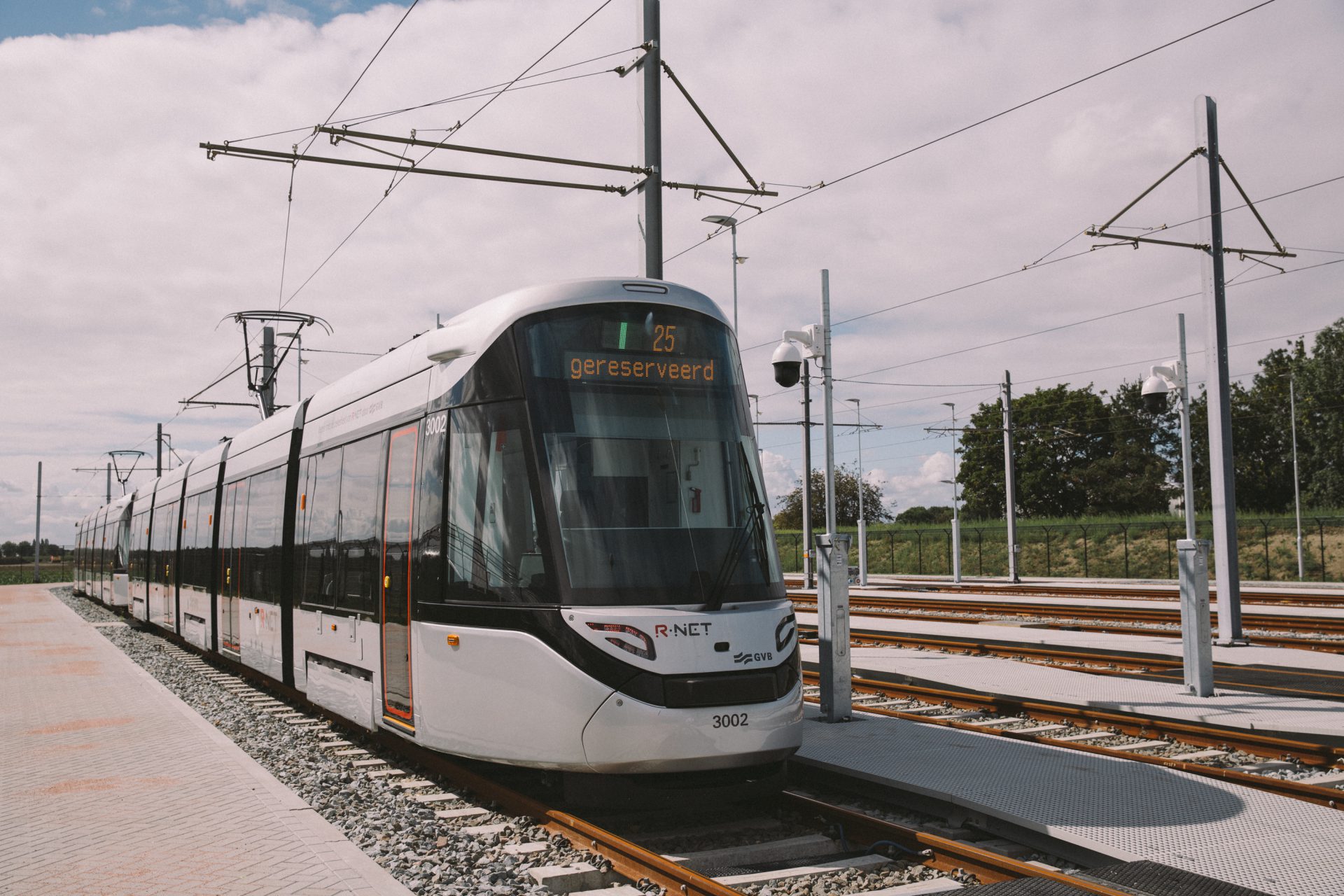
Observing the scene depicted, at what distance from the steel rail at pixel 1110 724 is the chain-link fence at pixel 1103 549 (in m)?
27.0

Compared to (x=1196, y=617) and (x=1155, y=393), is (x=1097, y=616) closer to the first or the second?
(x=1155, y=393)

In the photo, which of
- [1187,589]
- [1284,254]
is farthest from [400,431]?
[1284,254]

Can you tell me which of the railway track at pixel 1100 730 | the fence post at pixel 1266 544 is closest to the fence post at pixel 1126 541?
the fence post at pixel 1266 544

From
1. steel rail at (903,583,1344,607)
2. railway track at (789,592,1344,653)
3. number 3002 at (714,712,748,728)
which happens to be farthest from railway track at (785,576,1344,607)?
number 3002 at (714,712,748,728)

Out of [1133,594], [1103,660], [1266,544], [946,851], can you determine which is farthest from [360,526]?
[1266,544]

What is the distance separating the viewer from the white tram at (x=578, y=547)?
6.73m

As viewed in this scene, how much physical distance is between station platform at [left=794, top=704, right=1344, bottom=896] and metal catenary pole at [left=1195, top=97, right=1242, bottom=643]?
8.18 meters

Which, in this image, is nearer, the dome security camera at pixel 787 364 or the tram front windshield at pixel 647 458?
the tram front windshield at pixel 647 458

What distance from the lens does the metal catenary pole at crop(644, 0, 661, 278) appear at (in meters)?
11.6

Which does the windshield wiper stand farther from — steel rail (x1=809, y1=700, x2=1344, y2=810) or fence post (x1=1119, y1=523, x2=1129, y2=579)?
fence post (x1=1119, y1=523, x2=1129, y2=579)

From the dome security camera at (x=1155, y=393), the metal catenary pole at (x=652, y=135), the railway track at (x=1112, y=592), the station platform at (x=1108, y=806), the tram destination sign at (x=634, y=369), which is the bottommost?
the railway track at (x=1112, y=592)

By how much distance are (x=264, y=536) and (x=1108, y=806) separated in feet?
32.6

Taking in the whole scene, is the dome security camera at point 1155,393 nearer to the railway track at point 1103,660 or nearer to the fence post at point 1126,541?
the railway track at point 1103,660

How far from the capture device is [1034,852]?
625 cm
